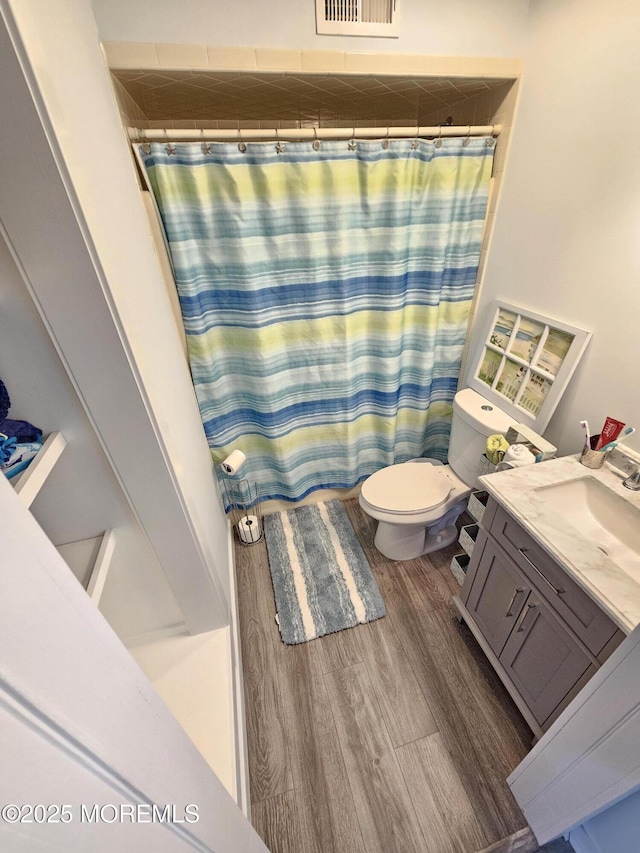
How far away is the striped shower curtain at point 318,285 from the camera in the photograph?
4.47ft

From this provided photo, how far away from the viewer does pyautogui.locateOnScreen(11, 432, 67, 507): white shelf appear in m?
0.63

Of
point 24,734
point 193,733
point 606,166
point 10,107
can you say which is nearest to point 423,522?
point 193,733

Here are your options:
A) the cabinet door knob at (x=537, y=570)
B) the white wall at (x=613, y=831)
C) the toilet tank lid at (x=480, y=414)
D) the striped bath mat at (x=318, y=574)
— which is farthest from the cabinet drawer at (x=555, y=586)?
the striped bath mat at (x=318, y=574)

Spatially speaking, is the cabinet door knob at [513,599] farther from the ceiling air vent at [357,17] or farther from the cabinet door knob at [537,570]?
the ceiling air vent at [357,17]

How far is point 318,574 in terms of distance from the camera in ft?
5.92

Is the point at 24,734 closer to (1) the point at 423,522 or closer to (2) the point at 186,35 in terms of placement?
(1) the point at 423,522

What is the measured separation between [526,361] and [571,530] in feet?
2.64

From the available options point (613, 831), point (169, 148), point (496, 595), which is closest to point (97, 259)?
point (169, 148)

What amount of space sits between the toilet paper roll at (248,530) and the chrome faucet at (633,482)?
5.31 feet

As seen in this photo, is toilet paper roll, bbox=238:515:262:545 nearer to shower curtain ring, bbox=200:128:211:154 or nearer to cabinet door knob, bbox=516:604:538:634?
cabinet door knob, bbox=516:604:538:634

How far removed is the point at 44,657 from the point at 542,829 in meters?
1.47

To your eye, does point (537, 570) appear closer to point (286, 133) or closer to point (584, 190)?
point (584, 190)

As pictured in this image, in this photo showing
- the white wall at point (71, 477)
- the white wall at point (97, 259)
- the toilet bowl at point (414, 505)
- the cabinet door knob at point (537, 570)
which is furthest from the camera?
the toilet bowl at point (414, 505)

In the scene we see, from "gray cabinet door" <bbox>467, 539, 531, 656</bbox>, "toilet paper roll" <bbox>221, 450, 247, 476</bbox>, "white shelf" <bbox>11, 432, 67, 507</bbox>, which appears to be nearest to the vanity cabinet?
"gray cabinet door" <bbox>467, 539, 531, 656</bbox>
